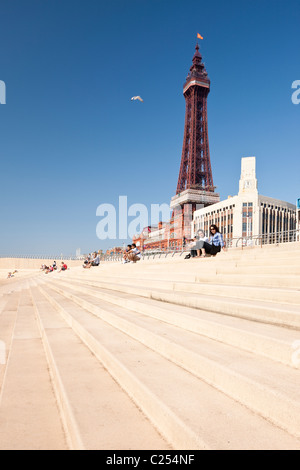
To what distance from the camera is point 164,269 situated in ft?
30.0

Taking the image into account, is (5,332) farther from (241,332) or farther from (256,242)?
(256,242)

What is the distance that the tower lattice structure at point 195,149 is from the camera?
91062mm

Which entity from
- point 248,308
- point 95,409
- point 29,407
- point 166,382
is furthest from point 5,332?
point 248,308

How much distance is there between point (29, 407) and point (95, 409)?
61cm

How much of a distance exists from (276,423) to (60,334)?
9.83ft

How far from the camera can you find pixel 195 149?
9144 cm

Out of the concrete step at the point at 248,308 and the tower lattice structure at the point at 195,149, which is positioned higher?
A: the tower lattice structure at the point at 195,149

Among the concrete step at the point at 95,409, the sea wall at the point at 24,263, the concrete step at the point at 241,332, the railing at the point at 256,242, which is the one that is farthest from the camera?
the sea wall at the point at 24,263

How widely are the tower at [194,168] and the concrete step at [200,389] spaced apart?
88.5 metres

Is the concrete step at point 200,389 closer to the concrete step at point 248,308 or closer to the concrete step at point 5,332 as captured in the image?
the concrete step at point 248,308

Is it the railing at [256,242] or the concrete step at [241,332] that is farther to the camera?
the railing at [256,242]

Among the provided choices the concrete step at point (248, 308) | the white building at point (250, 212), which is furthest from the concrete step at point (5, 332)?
the white building at point (250, 212)

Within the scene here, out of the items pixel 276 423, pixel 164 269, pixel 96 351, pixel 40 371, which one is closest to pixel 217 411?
pixel 276 423

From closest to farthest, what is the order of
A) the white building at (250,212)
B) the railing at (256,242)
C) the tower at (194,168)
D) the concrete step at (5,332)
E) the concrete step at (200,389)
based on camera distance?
the concrete step at (200,389)
the concrete step at (5,332)
the railing at (256,242)
the white building at (250,212)
the tower at (194,168)
